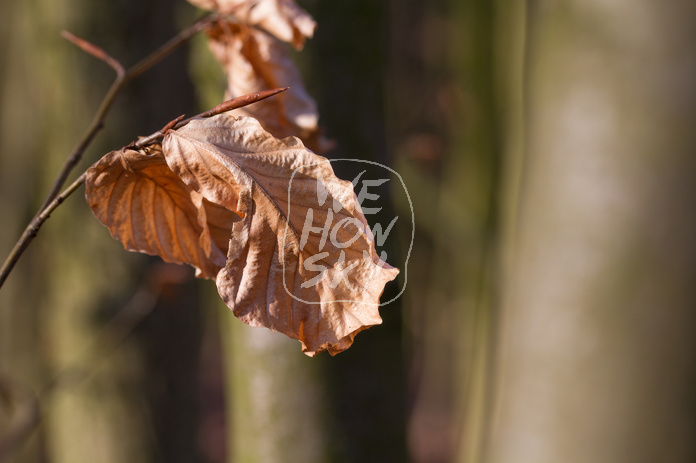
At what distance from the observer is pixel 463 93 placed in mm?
2895

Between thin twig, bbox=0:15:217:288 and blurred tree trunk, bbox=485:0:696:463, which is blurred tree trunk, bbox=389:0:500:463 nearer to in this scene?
blurred tree trunk, bbox=485:0:696:463

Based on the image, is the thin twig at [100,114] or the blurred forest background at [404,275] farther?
the blurred forest background at [404,275]

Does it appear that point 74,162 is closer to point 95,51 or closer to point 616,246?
point 95,51

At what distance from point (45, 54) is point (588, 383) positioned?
1.37 metres

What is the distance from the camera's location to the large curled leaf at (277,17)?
670mm

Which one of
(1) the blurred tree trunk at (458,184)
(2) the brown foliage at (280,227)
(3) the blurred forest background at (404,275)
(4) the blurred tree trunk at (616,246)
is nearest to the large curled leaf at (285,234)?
(2) the brown foliage at (280,227)

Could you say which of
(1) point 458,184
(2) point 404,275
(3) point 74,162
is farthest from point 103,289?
(1) point 458,184

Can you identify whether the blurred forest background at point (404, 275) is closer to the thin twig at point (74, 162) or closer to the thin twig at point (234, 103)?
the thin twig at point (74, 162)

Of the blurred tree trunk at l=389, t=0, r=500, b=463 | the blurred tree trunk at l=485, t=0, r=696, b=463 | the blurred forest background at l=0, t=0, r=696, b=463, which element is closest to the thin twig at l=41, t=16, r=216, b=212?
the blurred forest background at l=0, t=0, r=696, b=463

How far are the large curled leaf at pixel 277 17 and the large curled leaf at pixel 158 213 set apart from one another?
264 mm

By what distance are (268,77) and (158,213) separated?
0.28 meters

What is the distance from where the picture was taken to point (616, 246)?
89cm

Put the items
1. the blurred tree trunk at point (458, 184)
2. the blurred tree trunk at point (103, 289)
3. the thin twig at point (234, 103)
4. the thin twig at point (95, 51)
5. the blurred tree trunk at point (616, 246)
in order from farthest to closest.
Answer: the blurred tree trunk at point (458, 184), the blurred tree trunk at point (103, 289), the blurred tree trunk at point (616, 246), the thin twig at point (95, 51), the thin twig at point (234, 103)

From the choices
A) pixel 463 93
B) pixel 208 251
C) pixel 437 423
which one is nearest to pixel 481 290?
pixel 463 93
